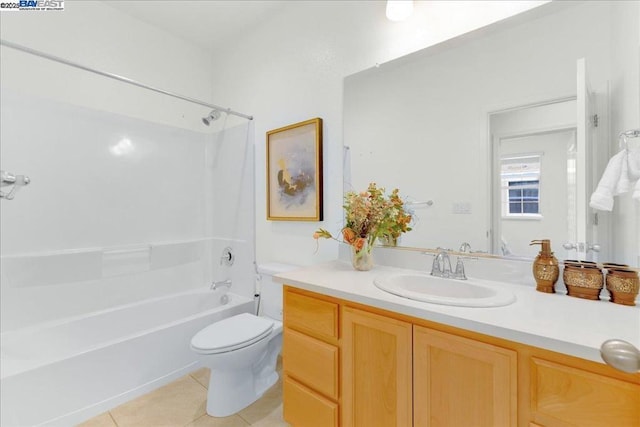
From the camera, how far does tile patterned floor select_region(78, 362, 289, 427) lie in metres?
1.53

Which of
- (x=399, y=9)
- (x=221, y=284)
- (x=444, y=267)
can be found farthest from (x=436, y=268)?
(x=221, y=284)

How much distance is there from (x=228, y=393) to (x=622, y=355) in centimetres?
175

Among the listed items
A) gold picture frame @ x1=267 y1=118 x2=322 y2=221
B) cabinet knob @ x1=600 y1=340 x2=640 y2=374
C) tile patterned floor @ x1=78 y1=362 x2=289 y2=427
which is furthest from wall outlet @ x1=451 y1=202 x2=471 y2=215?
tile patterned floor @ x1=78 y1=362 x2=289 y2=427

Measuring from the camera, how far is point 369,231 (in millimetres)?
1489

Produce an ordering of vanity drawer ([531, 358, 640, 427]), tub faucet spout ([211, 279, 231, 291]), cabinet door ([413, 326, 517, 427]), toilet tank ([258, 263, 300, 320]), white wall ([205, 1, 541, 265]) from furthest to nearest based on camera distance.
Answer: tub faucet spout ([211, 279, 231, 291]) → toilet tank ([258, 263, 300, 320]) → white wall ([205, 1, 541, 265]) → cabinet door ([413, 326, 517, 427]) → vanity drawer ([531, 358, 640, 427])

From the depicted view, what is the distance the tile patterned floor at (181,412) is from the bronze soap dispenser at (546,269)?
143 centimetres

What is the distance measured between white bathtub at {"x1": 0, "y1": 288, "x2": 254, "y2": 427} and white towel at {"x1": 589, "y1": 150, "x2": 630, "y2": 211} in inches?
86.6

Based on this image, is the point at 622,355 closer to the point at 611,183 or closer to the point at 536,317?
the point at 536,317

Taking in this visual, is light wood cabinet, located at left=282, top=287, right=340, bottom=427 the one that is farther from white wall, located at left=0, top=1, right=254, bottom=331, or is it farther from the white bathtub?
white wall, located at left=0, top=1, right=254, bottom=331

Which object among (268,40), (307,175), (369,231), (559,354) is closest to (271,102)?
(268,40)

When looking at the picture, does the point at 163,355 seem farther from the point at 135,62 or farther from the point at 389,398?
the point at 135,62

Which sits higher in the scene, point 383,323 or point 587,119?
point 587,119

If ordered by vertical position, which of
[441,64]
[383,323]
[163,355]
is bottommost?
[163,355]

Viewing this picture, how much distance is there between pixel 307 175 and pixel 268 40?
3.89 feet
